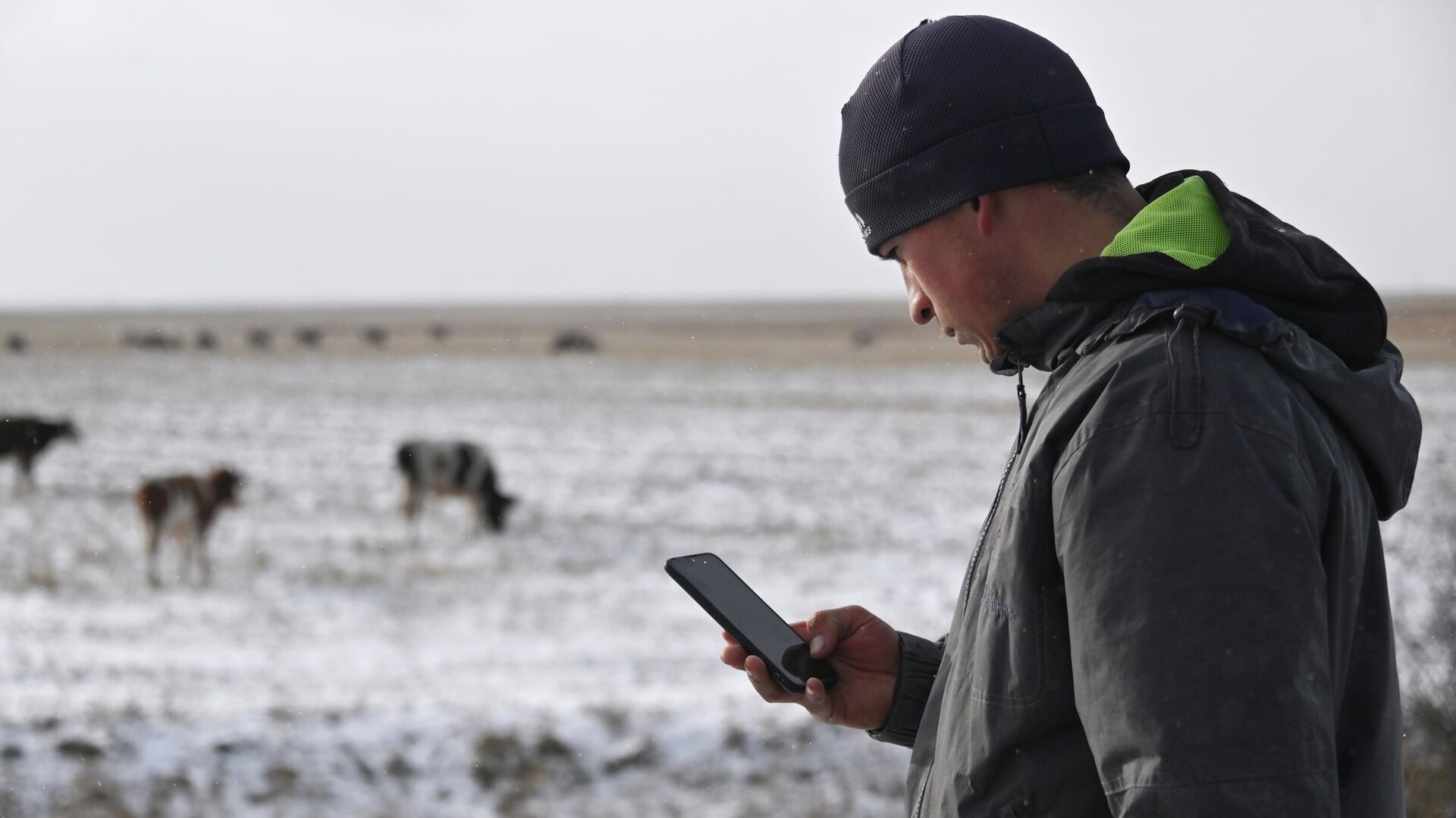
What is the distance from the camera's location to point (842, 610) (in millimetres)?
1953

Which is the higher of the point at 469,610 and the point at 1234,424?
the point at 1234,424

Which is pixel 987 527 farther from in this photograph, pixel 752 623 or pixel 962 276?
pixel 752 623

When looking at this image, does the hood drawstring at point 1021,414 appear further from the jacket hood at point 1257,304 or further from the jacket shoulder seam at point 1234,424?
the jacket shoulder seam at point 1234,424

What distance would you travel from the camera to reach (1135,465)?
1.10 metres

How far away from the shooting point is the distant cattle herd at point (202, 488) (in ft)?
33.3

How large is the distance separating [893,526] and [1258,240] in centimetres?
1032

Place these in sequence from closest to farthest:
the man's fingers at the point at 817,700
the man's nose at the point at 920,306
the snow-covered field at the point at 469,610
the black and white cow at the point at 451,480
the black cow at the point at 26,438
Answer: the man's nose at the point at 920,306 < the man's fingers at the point at 817,700 < the snow-covered field at the point at 469,610 < the black and white cow at the point at 451,480 < the black cow at the point at 26,438

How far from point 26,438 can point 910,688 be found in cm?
1498

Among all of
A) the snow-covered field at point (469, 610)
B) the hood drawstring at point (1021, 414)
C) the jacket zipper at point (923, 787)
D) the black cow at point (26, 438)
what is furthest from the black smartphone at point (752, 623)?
the black cow at point (26, 438)

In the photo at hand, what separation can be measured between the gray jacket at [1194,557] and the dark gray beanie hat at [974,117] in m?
0.18

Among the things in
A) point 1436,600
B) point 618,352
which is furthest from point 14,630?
point 618,352

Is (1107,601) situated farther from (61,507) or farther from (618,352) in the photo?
(618,352)

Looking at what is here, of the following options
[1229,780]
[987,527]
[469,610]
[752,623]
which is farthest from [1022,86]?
[469,610]

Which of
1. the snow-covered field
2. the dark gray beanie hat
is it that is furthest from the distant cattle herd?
the dark gray beanie hat
